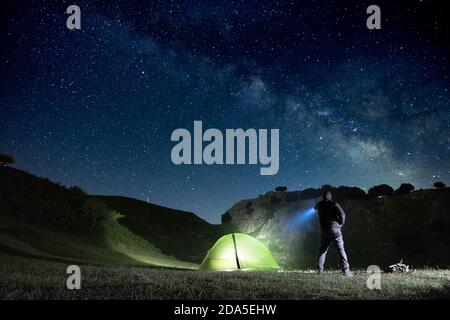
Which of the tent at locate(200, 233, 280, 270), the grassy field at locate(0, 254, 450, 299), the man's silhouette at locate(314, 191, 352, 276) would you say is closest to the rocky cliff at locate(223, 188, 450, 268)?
the tent at locate(200, 233, 280, 270)

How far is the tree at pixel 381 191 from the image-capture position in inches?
2069

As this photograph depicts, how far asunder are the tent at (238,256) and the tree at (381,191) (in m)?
39.1

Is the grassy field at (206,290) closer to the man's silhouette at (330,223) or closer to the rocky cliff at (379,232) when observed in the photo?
the man's silhouette at (330,223)

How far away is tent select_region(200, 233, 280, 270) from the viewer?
666 inches

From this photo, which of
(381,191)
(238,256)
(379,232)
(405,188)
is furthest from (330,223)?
(405,188)

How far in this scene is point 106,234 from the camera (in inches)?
1239

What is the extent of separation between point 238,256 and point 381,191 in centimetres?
4162

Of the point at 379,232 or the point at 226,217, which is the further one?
the point at 226,217

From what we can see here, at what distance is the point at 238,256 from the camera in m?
17.0

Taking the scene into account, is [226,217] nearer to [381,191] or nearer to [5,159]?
[381,191]

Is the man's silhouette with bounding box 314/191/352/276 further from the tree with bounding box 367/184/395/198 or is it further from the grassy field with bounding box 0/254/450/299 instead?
the tree with bounding box 367/184/395/198

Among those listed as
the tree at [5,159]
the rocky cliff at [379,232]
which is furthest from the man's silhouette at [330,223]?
the tree at [5,159]
